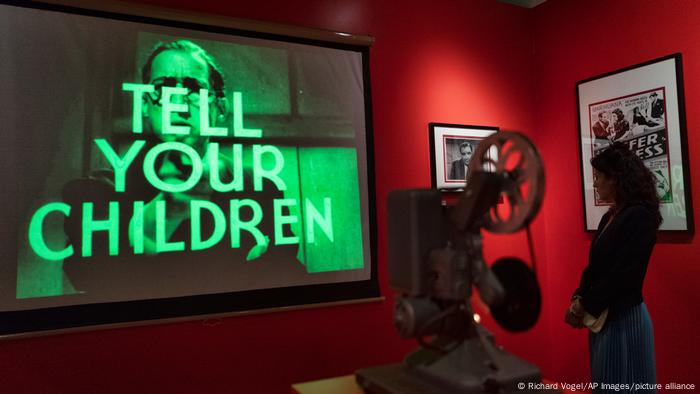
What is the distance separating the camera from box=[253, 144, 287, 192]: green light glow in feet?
8.20

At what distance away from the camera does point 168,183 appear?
2307 mm

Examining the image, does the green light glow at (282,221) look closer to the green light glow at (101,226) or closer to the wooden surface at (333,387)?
the green light glow at (101,226)

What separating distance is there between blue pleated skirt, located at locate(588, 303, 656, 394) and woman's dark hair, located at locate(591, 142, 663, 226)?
1.50 feet

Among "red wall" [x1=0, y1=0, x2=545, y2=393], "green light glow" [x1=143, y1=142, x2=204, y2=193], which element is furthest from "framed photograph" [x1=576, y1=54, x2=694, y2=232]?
"green light glow" [x1=143, y1=142, x2=204, y2=193]

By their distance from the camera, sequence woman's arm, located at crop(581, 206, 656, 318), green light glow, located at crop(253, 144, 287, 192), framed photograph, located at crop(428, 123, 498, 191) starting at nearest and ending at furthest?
woman's arm, located at crop(581, 206, 656, 318), green light glow, located at crop(253, 144, 287, 192), framed photograph, located at crop(428, 123, 498, 191)

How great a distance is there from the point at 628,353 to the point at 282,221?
1.75 metres

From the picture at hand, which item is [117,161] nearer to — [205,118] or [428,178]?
[205,118]

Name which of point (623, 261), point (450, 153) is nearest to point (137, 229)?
point (450, 153)

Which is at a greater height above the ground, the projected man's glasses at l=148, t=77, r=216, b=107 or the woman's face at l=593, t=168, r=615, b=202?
the projected man's glasses at l=148, t=77, r=216, b=107

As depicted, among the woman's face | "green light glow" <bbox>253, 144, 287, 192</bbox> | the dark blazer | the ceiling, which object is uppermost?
the ceiling

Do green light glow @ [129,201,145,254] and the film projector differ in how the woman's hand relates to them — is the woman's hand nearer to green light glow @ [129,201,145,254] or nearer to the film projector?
the film projector

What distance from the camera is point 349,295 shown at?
271 cm

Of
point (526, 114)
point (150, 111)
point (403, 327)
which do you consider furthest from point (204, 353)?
point (526, 114)

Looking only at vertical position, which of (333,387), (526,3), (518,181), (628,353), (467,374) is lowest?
(628,353)
